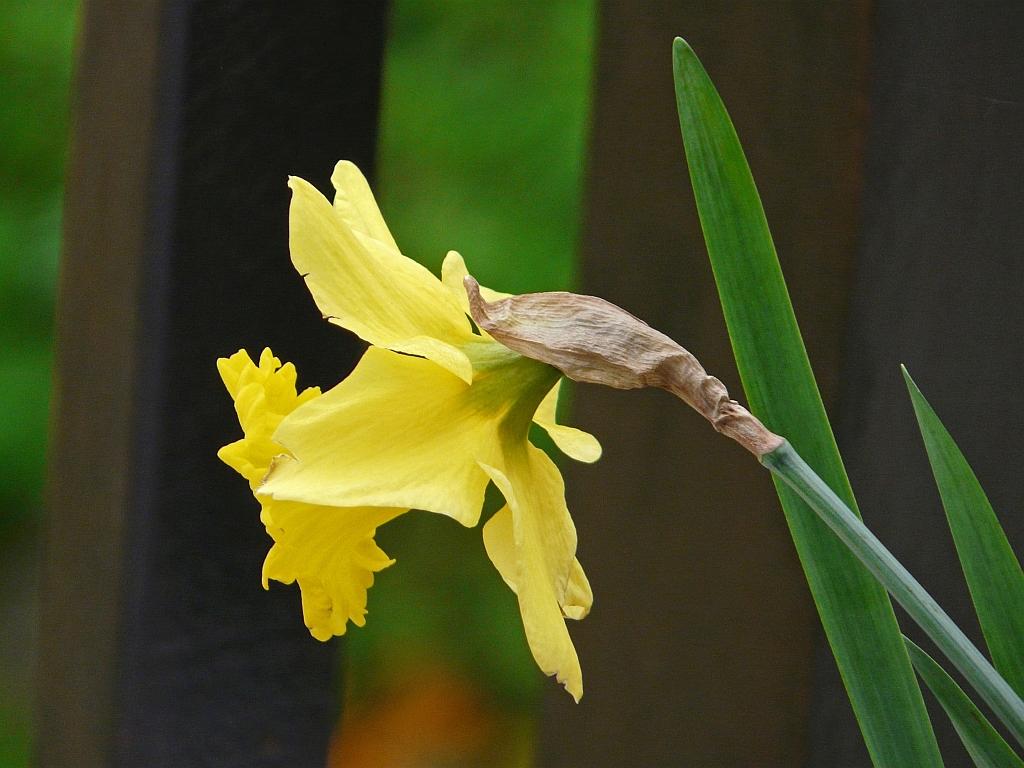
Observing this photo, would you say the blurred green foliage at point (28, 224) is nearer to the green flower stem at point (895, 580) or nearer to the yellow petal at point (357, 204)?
the yellow petal at point (357, 204)

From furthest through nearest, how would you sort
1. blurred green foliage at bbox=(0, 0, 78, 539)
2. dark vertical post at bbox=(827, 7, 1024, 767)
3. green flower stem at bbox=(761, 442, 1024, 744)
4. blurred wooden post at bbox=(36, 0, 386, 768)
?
blurred green foliage at bbox=(0, 0, 78, 539), blurred wooden post at bbox=(36, 0, 386, 768), dark vertical post at bbox=(827, 7, 1024, 767), green flower stem at bbox=(761, 442, 1024, 744)

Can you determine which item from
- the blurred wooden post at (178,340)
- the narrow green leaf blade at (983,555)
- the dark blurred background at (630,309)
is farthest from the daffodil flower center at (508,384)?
the blurred wooden post at (178,340)

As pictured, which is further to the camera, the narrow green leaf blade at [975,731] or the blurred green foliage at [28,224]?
the blurred green foliage at [28,224]

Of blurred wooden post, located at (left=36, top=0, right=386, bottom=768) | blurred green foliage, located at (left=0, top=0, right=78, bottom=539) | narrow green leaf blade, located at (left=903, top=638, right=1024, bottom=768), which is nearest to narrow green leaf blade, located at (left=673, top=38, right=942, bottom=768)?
narrow green leaf blade, located at (left=903, top=638, right=1024, bottom=768)

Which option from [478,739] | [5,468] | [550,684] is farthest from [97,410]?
[478,739]

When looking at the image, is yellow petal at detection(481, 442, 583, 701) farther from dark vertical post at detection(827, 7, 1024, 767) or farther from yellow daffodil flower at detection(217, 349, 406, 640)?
dark vertical post at detection(827, 7, 1024, 767)

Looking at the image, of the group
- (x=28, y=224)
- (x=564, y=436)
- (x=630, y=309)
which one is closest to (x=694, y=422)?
(x=630, y=309)
